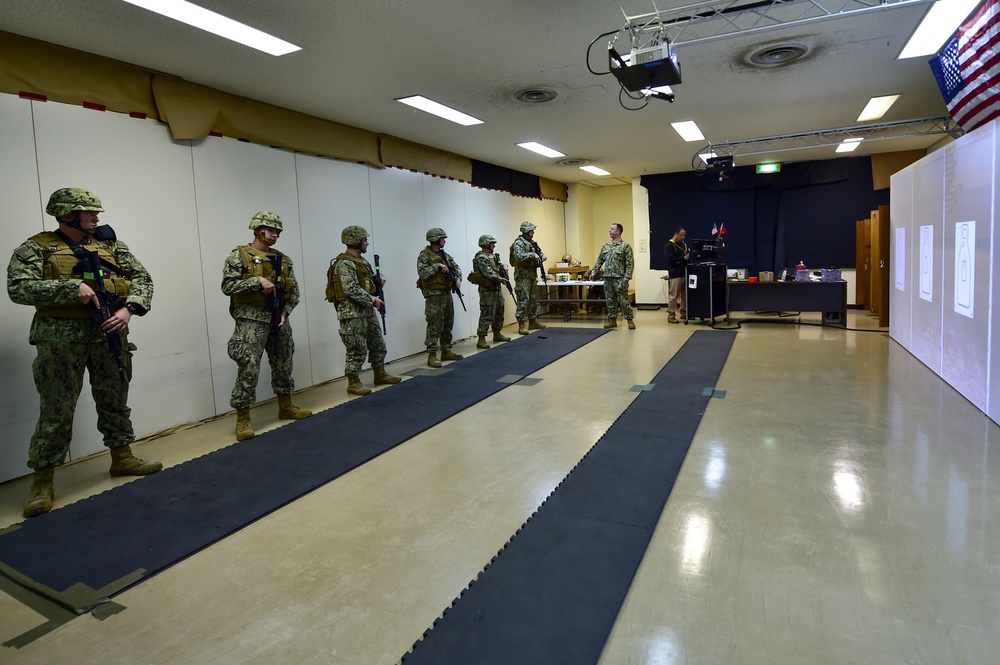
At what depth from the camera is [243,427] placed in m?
4.25

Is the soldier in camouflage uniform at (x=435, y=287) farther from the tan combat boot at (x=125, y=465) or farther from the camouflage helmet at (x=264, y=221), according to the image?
the tan combat boot at (x=125, y=465)

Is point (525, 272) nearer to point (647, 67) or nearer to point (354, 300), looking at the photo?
point (354, 300)

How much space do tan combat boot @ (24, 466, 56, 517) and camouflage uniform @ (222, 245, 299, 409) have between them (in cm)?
124

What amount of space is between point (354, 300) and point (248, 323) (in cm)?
121

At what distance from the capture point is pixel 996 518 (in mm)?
2562

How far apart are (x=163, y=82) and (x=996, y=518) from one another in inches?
238

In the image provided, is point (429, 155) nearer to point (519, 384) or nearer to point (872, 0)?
point (519, 384)

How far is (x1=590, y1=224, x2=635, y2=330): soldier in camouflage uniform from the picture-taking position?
8.79 meters

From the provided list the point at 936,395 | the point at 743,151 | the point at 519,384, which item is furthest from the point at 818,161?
the point at 519,384

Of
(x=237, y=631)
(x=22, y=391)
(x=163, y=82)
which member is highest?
(x=163, y=82)

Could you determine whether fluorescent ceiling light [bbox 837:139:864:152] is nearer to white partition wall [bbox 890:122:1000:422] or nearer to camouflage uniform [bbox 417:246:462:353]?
white partition wall [bbox 890:122:1000:422]

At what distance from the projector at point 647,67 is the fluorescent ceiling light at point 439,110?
226 centimetres

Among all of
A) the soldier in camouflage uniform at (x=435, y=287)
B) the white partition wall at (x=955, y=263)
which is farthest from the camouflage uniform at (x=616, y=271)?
the white partition wall at (x=955, y=263)

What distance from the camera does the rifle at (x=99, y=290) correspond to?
3.22m
